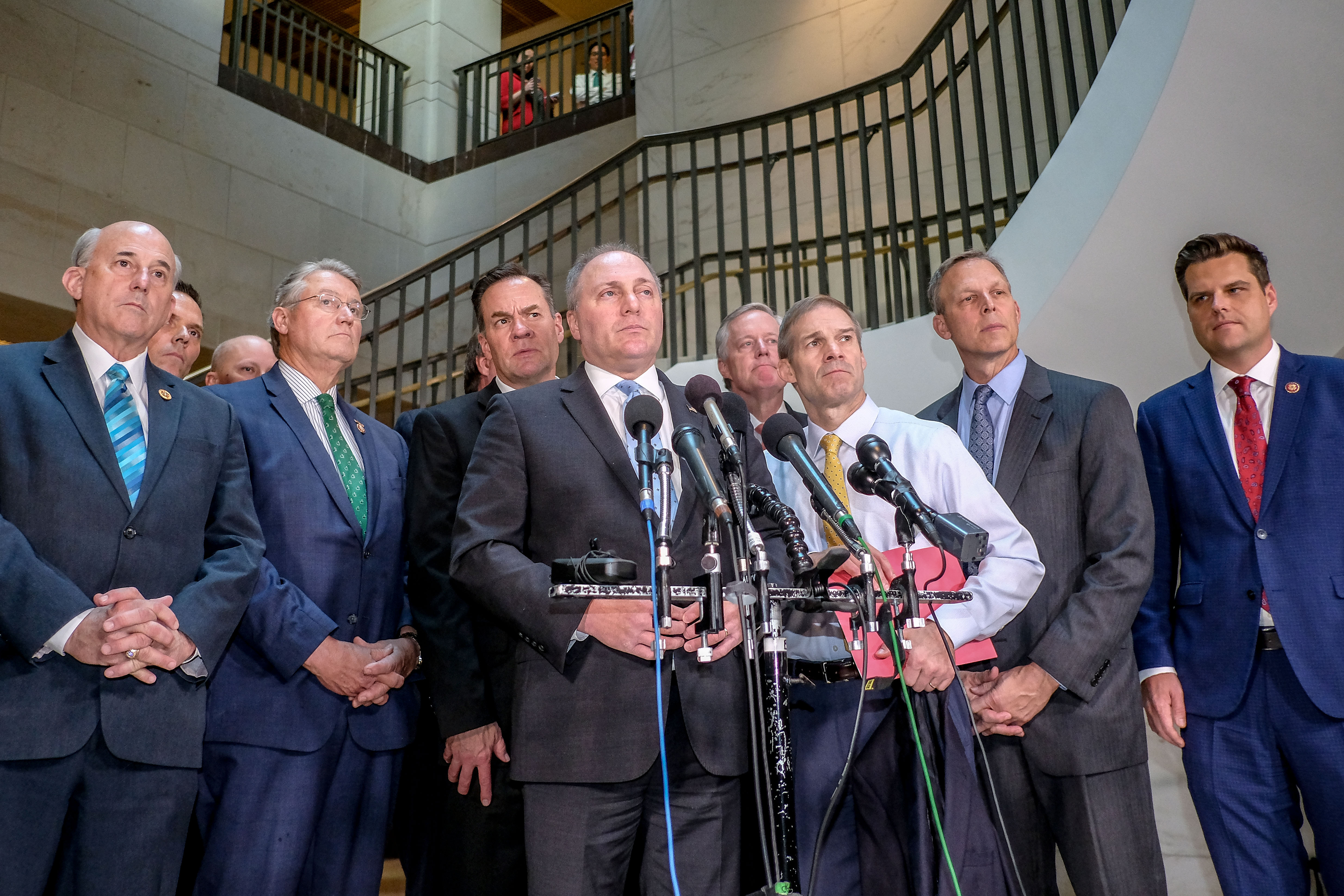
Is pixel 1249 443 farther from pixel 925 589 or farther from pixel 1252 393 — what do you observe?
pixel 925 589

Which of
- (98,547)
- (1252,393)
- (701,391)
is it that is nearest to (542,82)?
(1252,393)

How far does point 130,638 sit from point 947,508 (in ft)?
5.25

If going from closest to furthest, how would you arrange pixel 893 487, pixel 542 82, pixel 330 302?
1. pixel 893 487
2. pixel 330 302
3. pixel 542 82

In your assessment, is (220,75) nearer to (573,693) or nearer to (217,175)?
(217,175)

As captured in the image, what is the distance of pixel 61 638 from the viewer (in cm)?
186

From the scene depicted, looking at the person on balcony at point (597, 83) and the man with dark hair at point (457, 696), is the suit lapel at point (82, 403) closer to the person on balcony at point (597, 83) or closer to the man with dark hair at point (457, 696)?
the man with dark hair at point (457, 696)

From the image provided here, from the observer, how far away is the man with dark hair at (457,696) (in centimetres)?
214

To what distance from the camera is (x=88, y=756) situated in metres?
1.87

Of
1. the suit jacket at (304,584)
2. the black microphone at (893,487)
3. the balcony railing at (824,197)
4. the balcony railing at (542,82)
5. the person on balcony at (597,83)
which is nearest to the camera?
the black microphone at (893,487)

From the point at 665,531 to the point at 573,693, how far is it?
459mm

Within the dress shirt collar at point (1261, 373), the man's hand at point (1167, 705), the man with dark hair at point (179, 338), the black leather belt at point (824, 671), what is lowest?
the man's hand at point (1167, 705)

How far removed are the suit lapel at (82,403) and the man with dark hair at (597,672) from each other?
0.73 meters

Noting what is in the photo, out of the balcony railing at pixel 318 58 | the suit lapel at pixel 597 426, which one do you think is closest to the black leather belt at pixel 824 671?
the suit lapel at pixel 597 426

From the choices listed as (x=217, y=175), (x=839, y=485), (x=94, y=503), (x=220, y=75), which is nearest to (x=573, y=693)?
(x=839, y=485)
